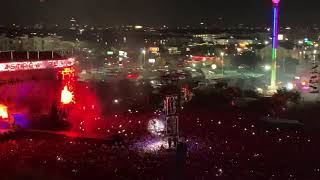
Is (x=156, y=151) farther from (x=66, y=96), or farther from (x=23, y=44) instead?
(x=23, y=44)

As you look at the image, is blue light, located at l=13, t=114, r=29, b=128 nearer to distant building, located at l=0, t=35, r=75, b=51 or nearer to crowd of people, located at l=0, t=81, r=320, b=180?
crowd of people, located at l=0, t=81, r=320, b=180

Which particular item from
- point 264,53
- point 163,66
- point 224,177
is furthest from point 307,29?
point 224,177

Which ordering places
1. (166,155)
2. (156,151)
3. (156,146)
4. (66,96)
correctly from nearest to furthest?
(166,155) → (156,151) → (156,146) → (66,96)

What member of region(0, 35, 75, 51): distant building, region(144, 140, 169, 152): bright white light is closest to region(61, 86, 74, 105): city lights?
region(144, 140, 169, 152): bright white light

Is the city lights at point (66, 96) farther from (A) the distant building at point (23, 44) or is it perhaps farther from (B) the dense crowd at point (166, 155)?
(A) the distant building at point (23, 44)

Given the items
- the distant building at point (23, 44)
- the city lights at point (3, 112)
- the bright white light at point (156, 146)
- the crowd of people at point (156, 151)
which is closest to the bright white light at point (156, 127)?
the crowd of people at point (156, 151)

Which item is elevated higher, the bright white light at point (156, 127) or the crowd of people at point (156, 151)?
the crowd of people at point (156, 151)

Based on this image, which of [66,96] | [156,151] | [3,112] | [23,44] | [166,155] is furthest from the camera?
[23,44]

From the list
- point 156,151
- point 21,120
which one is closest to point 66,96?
point 21,120
